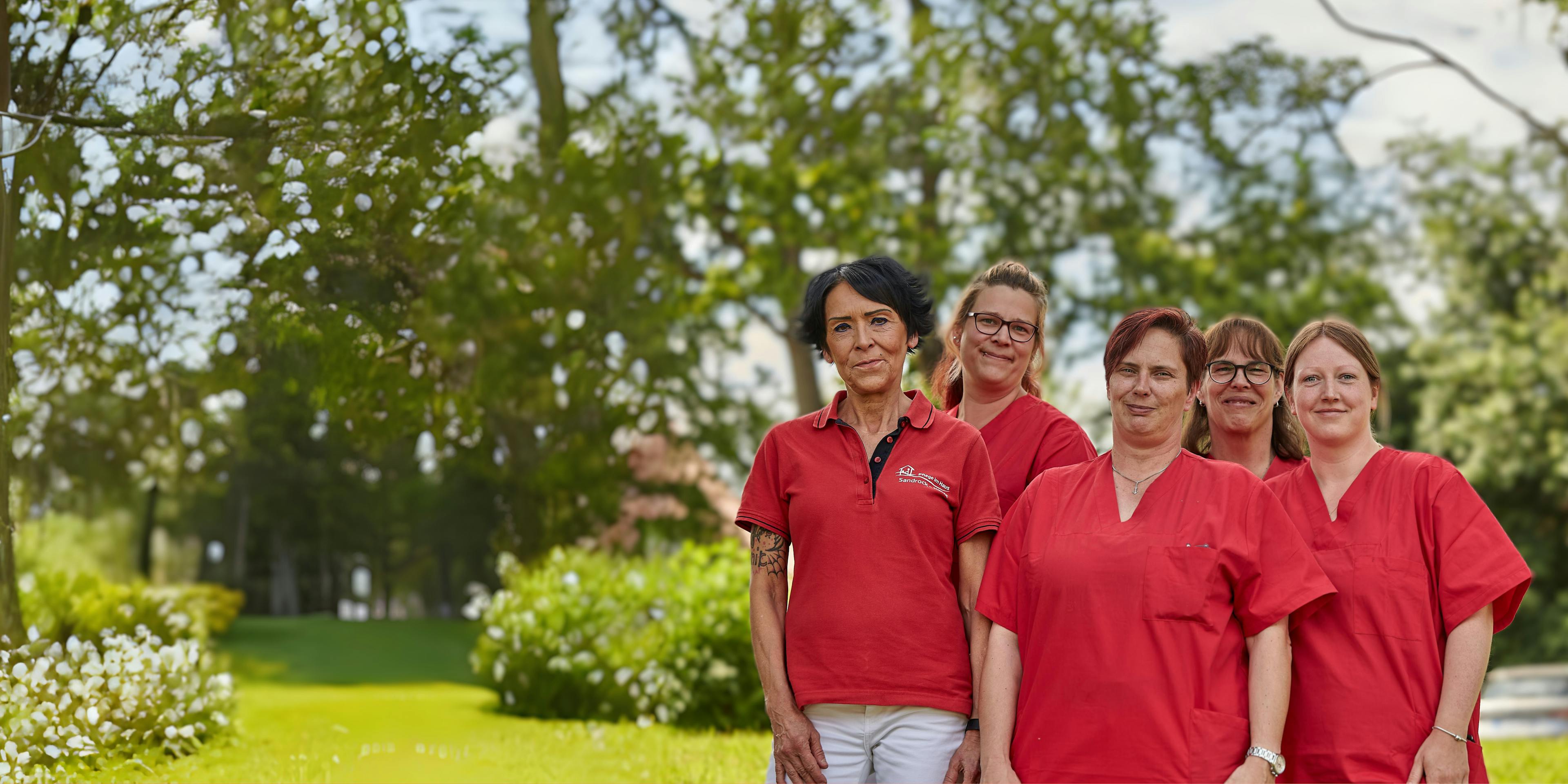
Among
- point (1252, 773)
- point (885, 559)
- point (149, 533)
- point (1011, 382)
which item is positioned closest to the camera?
point (1252, 773)

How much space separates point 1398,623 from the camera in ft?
8.18

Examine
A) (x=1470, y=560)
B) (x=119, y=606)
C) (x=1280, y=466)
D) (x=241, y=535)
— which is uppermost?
(x=1280, y=466)

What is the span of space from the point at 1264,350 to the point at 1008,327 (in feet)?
2.23

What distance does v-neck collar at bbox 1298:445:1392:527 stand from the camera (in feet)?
8.52

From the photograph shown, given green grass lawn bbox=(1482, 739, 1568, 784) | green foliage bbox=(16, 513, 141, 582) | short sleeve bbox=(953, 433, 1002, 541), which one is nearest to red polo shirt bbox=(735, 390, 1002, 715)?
short sleeve bbox=(953, 433, 1002, 541)

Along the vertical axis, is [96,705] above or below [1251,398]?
below

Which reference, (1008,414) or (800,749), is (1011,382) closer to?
(1008,414)

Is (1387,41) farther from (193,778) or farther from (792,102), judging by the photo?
(193,778)

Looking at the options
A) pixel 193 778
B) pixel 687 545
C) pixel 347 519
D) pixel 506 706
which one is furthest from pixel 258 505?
pixel 193 778

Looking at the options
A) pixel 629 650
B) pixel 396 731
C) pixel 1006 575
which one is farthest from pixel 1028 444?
pixel 629 650

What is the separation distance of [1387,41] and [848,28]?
6.08 m

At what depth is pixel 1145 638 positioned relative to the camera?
7.48 ft

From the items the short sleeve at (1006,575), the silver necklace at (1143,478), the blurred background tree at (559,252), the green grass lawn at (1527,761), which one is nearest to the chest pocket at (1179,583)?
the silver necklace at (1143,478)

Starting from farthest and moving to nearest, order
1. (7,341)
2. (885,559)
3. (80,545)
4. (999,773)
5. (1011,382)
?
(80,545), (7,341), (1011,382), (885,559), (999,773)
